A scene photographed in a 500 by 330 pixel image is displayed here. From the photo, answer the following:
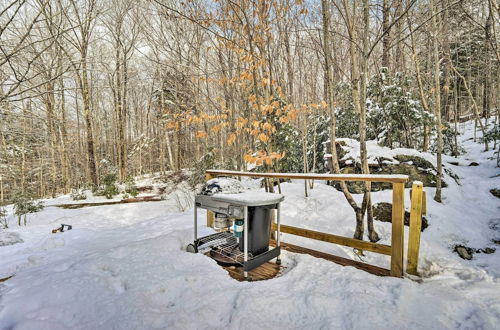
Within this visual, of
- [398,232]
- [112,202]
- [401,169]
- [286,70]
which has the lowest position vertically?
[112,202]

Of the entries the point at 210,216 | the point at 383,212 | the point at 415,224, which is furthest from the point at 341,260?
the point at 383,212

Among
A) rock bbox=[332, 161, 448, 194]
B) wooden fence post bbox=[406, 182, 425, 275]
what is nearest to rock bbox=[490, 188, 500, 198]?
rock bbox=[332, 161, 448, 194]

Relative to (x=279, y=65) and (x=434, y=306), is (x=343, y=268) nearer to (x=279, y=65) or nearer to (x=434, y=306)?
(x=434, y=306)

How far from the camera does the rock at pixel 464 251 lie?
3.95 m

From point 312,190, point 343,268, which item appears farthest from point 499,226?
point 343,268

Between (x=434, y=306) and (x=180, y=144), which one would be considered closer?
(x=434, y=306)

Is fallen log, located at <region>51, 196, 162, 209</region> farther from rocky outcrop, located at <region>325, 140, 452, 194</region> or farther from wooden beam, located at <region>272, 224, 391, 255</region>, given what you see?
wooden beam, located at <region>272, 224, 391, 255</region>

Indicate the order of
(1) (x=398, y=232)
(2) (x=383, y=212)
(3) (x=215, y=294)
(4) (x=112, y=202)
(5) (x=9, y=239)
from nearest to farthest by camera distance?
1. (3) (x=215, y=294)
2. (1) (x=398, y=232)
3. (5) (x=9, y=239)
4. (2) (x=383, y=212)
5. (4) (x=112, y=202)

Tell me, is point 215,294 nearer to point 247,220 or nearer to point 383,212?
point 247,220

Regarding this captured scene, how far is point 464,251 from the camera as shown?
402 cm

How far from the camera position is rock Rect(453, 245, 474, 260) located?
156 inches

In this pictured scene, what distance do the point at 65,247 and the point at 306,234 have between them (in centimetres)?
370

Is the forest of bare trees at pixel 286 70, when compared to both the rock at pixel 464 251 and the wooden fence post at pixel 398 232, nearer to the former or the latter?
the wooden fence post at pixel 398 232

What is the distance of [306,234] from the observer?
3.30 metres
